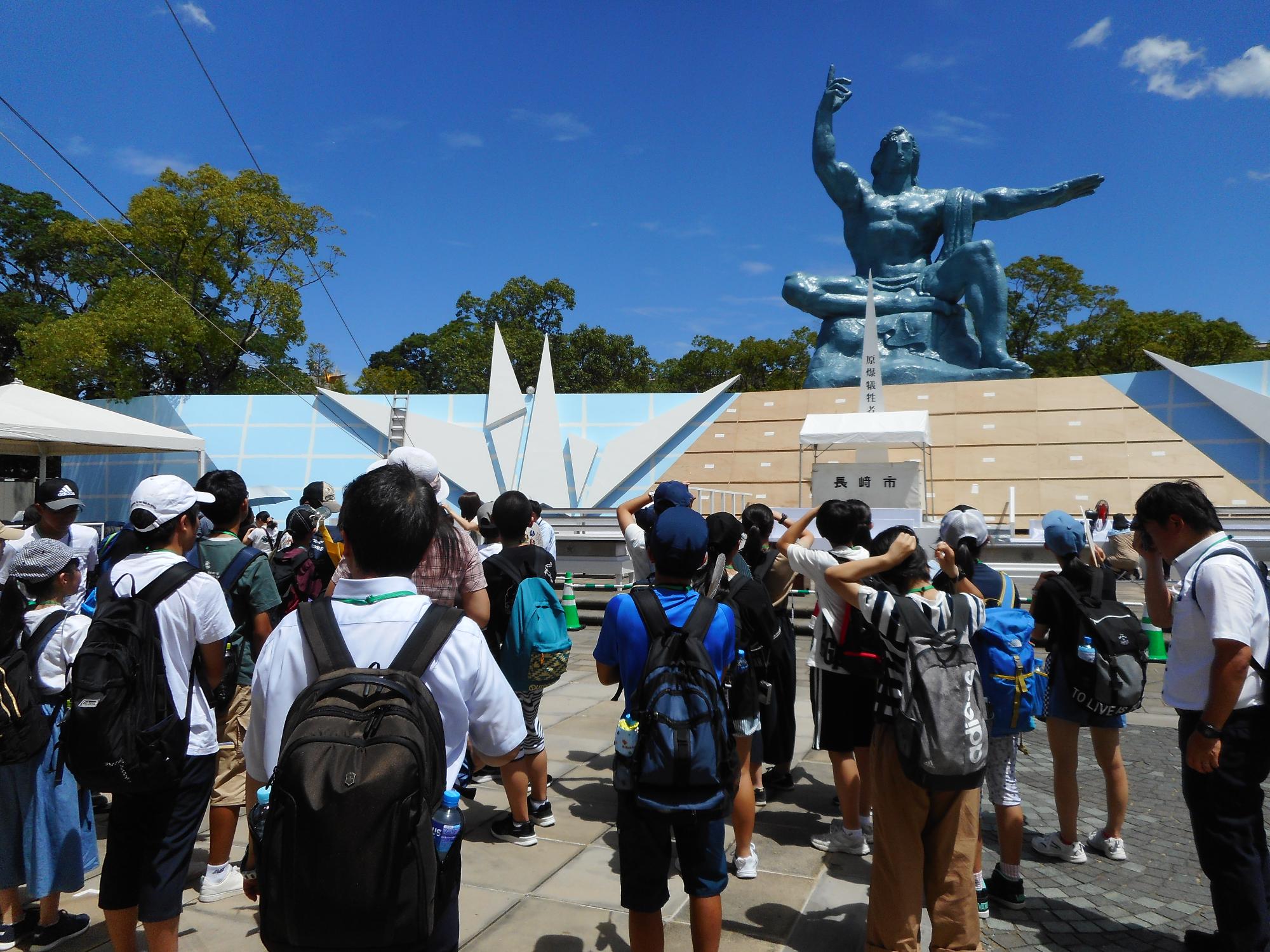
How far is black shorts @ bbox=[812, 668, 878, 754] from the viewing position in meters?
3.11

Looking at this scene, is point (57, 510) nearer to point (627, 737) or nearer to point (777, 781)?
point (627, 737)

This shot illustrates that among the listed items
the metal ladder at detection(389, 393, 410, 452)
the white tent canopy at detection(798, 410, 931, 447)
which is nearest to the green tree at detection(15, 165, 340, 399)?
the metal ladder at detection(389, 393, 410, 452)

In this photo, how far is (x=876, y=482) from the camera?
14.0m

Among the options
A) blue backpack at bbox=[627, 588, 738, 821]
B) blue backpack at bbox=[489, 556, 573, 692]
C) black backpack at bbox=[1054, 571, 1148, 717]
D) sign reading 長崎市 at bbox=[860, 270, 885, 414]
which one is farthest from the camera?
sign reading 長崎市 at bbox=[860, 270, 885, 414]

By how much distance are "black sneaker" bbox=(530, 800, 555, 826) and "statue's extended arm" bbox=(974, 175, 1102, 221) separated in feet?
61.9

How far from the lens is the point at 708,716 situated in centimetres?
194

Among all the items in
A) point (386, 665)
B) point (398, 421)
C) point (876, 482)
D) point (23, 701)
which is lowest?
point (23, 701)

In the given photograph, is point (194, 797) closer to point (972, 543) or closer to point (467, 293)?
point (972, 543)

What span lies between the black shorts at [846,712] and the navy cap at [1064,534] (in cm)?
83

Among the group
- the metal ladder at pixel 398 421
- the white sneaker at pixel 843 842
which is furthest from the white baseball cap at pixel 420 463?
the metal ladder at pixel 398 421

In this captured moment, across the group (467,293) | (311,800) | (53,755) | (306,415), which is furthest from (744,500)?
(467,293)

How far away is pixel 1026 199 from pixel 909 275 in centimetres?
291

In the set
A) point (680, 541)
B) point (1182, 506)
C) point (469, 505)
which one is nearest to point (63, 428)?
point (469, 505)

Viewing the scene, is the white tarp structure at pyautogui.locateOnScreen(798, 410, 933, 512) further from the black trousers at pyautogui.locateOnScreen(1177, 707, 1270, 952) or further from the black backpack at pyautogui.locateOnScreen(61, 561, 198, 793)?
the black backpack at pyautogui.locateOnScreen(61, 561, 198, 793)
